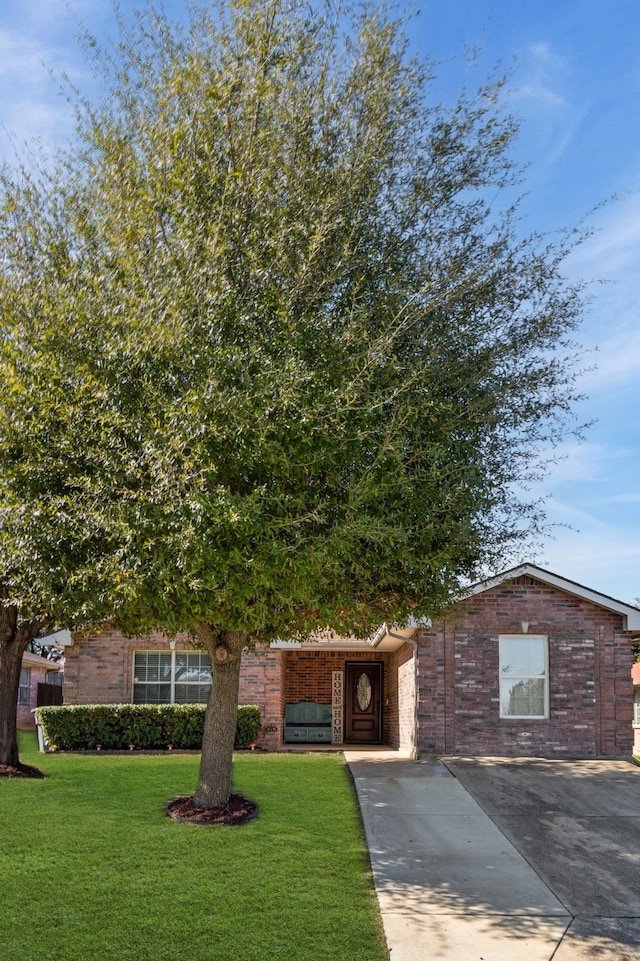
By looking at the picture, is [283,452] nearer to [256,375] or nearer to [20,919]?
[256,375]

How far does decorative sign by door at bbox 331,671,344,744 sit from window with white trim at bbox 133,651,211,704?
397 cm

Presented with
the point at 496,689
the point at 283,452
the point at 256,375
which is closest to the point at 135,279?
the point at 256,375

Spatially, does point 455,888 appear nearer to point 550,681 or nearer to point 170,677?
point 550,681

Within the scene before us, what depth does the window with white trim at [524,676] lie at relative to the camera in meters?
17.6

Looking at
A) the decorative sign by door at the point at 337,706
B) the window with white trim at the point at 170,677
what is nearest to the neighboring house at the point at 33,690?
the window with white trim at the point at 170,677

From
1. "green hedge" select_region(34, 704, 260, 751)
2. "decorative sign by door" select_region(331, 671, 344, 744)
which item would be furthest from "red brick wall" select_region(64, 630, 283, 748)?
"decorative sign by door" select_region(331, 671, 344, 744)

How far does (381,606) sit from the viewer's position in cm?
1119

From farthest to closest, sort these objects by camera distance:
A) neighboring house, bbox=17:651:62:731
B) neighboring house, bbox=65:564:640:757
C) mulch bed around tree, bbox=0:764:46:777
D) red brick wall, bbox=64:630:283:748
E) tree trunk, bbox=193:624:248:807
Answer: neighboring house, bbox=17:651:62:731 < red brick wall, bbox=64:630:283:748 < neighboring house, bbox=65:564:640:757 < mulch bed around tree, bbox=0:764:46:777 < tree trunk, bbox=193:624:248:807

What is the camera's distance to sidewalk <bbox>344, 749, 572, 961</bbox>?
25.5ft

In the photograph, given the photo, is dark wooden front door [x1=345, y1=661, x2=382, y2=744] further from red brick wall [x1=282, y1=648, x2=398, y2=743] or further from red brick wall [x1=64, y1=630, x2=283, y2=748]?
red brick wall [x1=64, y1=630, x2=283, y2=748]

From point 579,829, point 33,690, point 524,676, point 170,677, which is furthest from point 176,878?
point 33,690

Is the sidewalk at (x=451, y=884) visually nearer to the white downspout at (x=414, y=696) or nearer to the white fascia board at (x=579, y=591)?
the white downspout at (x=414, y=696)

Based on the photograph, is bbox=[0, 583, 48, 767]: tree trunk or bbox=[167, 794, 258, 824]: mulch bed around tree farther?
bbox=[0, 583, 48, 767]: tree trunk

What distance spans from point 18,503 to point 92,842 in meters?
4.24
